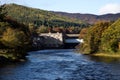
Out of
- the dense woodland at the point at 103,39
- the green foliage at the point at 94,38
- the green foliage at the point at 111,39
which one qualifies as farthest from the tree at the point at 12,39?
the green foliage at the point at 94,38

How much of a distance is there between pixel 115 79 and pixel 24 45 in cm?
5211

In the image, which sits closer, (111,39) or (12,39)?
(12,39)

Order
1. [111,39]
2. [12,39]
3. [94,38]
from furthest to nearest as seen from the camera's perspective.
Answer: [94,38] < [111,39] < [12,39]

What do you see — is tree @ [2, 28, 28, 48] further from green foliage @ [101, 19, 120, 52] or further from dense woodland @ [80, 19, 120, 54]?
dense woodland @ [80, 19, 120, 54]

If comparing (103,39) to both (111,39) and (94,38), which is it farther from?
(94,38)

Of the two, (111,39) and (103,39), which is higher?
(111,39)

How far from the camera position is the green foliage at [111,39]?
124 meters

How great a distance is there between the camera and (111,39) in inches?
4958

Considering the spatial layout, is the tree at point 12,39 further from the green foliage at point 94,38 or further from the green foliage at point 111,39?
the green foliage at point 94,38

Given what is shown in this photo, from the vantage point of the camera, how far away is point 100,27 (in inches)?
5546

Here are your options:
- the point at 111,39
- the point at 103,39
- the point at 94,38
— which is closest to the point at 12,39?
the point at 111,39

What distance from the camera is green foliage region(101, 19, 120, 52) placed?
12419 cm

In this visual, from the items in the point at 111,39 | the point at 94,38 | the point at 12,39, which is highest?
the point at 12,39

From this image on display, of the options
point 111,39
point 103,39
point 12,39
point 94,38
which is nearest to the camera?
point 12,39
